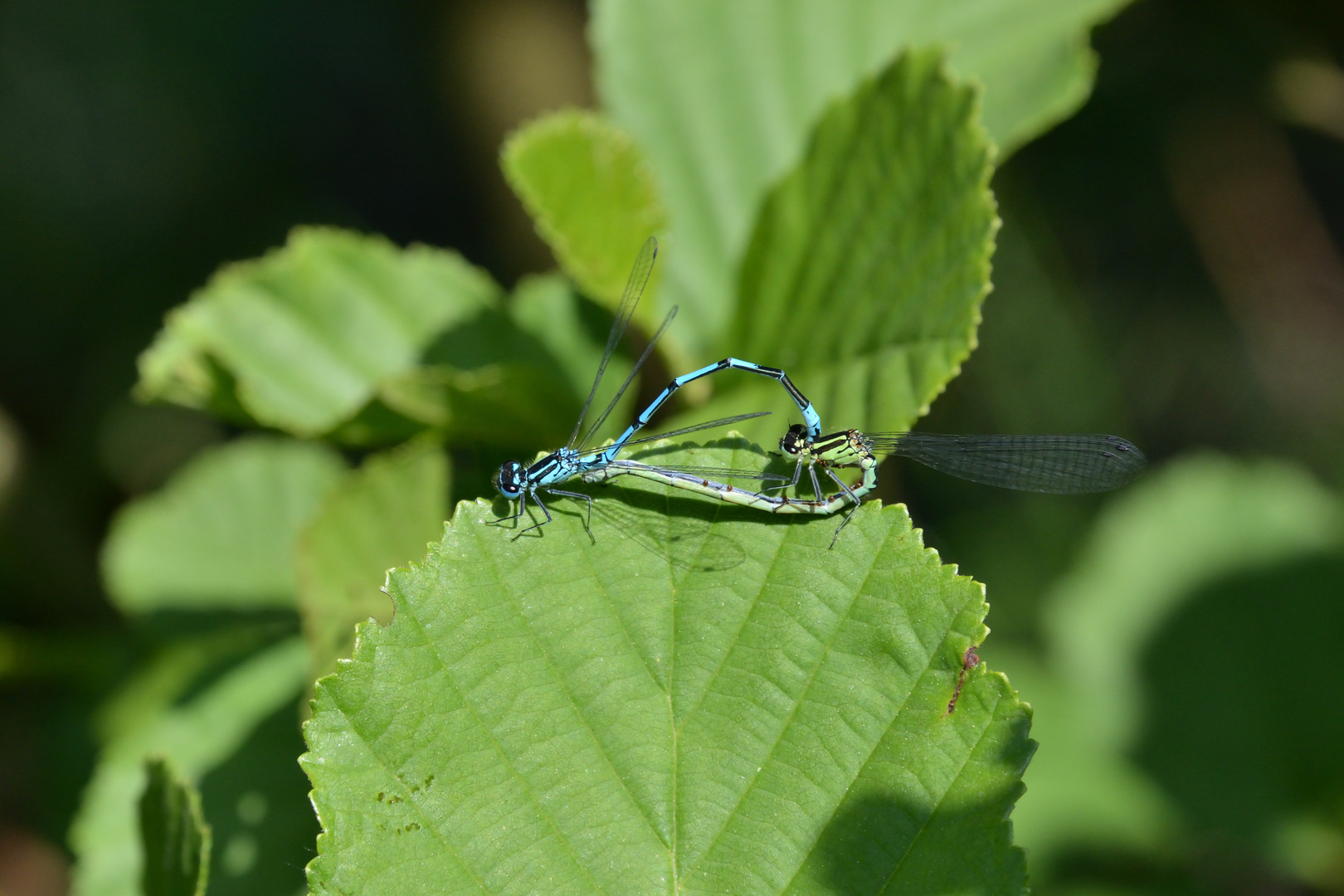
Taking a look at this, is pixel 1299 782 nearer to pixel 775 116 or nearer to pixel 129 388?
pixel 775 116

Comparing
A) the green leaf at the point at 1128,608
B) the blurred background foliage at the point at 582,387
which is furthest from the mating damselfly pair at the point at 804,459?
the green leaf at the point at 1128,608

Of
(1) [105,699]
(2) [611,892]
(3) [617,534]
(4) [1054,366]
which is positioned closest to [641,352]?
(3) [617,534]

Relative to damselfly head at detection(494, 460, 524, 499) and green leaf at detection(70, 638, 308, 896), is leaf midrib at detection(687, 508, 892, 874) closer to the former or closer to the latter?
damselfly head at detection(494, 460, 524, 499)

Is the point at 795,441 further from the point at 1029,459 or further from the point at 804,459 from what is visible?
the point at 1029,459

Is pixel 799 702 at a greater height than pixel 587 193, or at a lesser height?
lesser

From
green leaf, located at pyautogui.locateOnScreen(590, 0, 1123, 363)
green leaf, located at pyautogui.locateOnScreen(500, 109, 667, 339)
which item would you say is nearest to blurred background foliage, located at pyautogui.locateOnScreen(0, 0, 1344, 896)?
green leaf, located at pyautogui.locateOnScreen(500, 109, 667, 339)

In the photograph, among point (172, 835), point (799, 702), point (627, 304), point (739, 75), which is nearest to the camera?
point (799, 702)

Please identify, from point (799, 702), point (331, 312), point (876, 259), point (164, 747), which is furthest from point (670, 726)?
point (164, 747)
